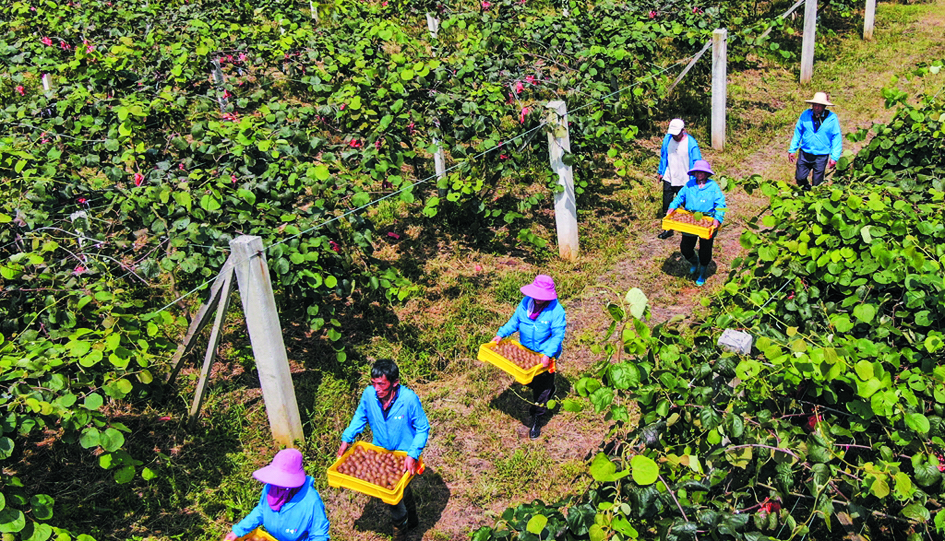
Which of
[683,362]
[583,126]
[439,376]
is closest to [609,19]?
[583,126]

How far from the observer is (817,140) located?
7805 mm

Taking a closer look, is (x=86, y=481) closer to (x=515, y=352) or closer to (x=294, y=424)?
(x=294, y=424)

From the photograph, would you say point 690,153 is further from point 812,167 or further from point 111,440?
point 111,440

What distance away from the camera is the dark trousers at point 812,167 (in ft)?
25.9

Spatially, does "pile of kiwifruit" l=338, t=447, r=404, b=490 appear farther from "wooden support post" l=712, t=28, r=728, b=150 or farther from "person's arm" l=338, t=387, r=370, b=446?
"wooden support post" l=712, t=28, r=728, b=150

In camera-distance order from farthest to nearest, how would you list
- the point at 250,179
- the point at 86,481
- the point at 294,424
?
1. the point at 250,179
2. the point at 294,424
3. the point at 86,481

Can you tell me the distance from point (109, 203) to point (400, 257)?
287cm

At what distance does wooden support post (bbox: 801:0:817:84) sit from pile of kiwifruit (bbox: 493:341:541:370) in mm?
9489

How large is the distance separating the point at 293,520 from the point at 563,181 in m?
4.57

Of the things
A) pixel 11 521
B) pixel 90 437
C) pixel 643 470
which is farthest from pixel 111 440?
pixel 643 470

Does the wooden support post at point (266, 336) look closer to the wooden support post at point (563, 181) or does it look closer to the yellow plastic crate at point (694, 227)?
the wooden support post at point (563, 181)

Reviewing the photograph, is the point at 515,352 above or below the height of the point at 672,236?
above

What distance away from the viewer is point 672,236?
27.2 ft

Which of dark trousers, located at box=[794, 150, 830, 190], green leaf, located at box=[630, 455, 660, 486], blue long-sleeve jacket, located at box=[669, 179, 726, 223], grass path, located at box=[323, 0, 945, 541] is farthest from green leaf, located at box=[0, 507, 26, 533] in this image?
dark trousers, located at box=[794, 150, 830, 190]
